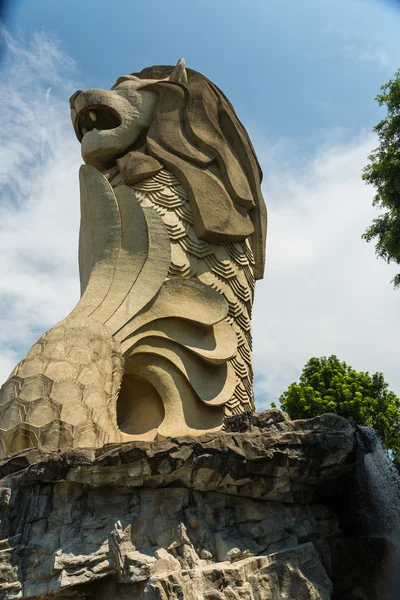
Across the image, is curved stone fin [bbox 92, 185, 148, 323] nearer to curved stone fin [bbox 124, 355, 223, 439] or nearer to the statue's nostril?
curved stone fin [bbox 124, 355, 223, 439]

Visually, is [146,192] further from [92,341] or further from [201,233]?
[92,341]

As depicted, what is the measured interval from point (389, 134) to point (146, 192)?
4277 mm

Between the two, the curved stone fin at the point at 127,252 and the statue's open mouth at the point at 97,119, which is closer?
the curved stone fin at the point at 127,252

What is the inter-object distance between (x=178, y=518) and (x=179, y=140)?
7.51m

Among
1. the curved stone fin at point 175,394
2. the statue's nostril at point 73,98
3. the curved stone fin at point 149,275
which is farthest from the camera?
the statue's nostril at point 73,98

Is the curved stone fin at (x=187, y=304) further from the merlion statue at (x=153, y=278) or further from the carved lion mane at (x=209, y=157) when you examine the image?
the carved lion mane at (x=209, y=157)

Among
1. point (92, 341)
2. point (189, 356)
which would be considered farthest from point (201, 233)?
point (92, 341)

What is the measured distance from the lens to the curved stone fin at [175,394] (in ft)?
32.3

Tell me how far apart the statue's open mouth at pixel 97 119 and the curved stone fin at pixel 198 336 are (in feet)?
14.0

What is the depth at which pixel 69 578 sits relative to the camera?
240 inches

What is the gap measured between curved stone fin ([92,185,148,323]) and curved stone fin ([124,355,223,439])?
0.91m

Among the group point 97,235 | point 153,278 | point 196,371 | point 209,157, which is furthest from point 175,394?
point 209,157

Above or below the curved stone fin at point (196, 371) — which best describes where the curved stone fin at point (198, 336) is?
above

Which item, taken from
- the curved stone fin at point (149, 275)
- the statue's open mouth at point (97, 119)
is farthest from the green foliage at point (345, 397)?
the statue's open mouth at point (97, 119)
